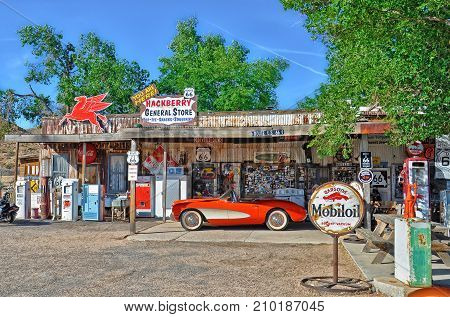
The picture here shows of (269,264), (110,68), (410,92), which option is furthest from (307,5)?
(110,68)

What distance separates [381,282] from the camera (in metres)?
7.00

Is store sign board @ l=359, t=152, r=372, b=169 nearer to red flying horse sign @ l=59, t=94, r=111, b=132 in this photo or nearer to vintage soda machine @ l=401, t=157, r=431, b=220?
vintage soda machine @ l=401, t=157, r=431, b=220

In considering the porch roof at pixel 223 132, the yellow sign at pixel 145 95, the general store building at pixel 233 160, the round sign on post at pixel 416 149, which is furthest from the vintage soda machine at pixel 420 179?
the yellow sign at pixel 145 95

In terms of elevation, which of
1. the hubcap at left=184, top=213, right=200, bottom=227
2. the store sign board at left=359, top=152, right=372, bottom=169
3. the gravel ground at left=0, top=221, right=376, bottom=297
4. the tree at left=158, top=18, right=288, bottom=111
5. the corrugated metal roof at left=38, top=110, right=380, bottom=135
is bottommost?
the gravel ground at left=0, top=221, right=376, bottom=297

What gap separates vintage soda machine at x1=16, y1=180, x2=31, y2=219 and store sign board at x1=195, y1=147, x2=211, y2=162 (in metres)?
6.85

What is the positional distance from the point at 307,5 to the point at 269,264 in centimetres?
613

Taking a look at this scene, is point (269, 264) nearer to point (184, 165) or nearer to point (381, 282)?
point (381, 282)

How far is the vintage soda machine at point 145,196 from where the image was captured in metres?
18.8

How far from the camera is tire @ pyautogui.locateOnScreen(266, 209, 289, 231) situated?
574 inches

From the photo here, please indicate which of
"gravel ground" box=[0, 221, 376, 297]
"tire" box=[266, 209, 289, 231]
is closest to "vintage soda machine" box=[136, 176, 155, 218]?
"gravel ground" box=[0, 221, 376, 297]

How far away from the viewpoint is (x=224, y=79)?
37.0m

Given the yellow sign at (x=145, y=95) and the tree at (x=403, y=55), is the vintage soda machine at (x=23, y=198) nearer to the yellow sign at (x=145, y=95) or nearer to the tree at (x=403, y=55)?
the yellow sign at (x=145, y=95)

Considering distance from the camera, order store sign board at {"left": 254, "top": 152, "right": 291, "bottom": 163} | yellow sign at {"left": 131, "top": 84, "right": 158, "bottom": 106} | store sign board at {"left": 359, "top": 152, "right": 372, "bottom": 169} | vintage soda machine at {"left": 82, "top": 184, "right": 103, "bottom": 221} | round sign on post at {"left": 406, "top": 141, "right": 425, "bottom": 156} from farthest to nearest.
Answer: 1. store sign board at {"left": 254, "top": 152, "right": 291, "bottom": 163}
2. vintage soda machine at {"left": 82, "top": 184, "right": 103, "bottom": 221}
3. yellow sign at {"left": 131, "top": 84, "right": 158, "bottom": 106}
4. round sign on post at {"left": 406, "top": 141, "right": 425, "bottom": 156}
5. store sign board at {"left": 359, "top": 152, "right": 372, "bottom": 169}

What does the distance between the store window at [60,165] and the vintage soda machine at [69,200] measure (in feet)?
7.16
